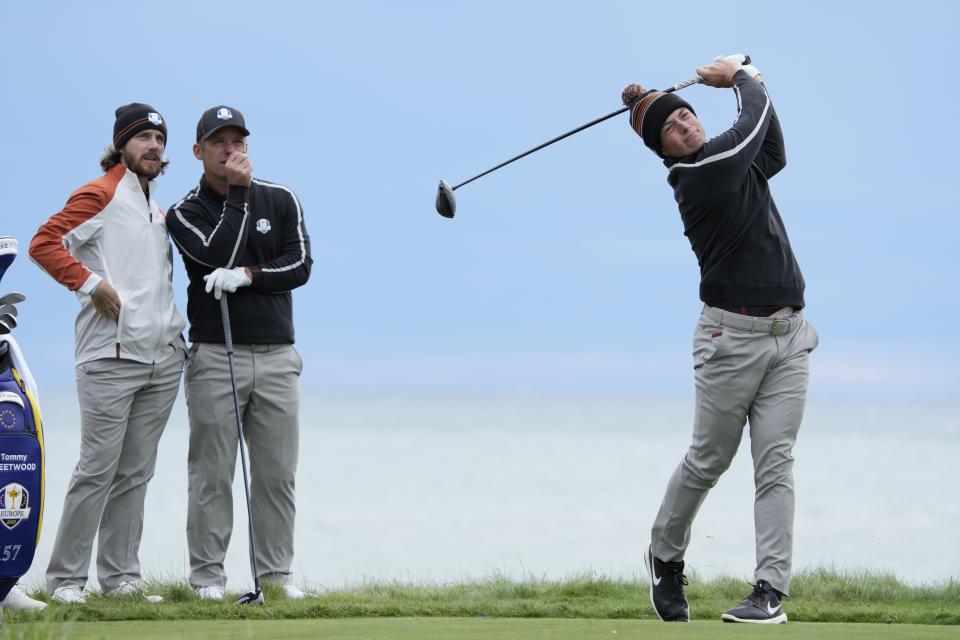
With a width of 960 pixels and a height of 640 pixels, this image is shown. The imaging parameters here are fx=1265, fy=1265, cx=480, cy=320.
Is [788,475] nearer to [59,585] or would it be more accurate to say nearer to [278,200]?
[278,200]

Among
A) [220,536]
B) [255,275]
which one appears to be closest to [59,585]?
[220,536]

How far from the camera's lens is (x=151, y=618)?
5.29 m

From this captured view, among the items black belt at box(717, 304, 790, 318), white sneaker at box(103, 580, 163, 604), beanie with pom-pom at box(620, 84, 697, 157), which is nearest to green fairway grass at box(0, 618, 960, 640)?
white sneaker at box(103, 580, 163, 604)

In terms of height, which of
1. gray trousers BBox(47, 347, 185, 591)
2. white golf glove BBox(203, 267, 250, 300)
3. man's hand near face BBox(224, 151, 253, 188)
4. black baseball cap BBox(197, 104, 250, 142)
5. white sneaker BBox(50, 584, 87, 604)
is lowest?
white sneaker BBox(50, 584, 87, 604)

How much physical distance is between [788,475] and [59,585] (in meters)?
3.36

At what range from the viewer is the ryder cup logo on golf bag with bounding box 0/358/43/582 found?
14.6 feet

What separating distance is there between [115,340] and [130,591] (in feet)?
3.89

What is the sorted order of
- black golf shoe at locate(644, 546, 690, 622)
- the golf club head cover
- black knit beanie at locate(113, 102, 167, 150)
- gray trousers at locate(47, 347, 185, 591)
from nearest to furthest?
the golf club head cover
black golf shoe at locate(644, 546, 690, 622)
gray trousers at locate(47, 347, 185, 591)
black knit beanie at locate(113, 102, 167, 150)

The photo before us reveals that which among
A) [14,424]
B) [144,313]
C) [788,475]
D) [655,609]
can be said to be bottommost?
[655,609]

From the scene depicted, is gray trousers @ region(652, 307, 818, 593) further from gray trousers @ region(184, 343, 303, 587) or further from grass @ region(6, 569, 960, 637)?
gray trousers @ region(184, 343, 303, 587)

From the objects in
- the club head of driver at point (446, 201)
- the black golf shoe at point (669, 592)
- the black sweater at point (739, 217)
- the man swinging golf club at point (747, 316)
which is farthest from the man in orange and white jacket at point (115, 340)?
the black sweater at point (739, 217)

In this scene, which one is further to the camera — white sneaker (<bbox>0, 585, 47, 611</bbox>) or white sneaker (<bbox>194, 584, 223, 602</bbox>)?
white sneaker (<bbox>194, 584, 223, 602</bbox>)

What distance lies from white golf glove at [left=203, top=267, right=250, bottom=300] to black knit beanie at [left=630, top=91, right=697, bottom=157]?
196 cm

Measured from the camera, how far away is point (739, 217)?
4902 mm
